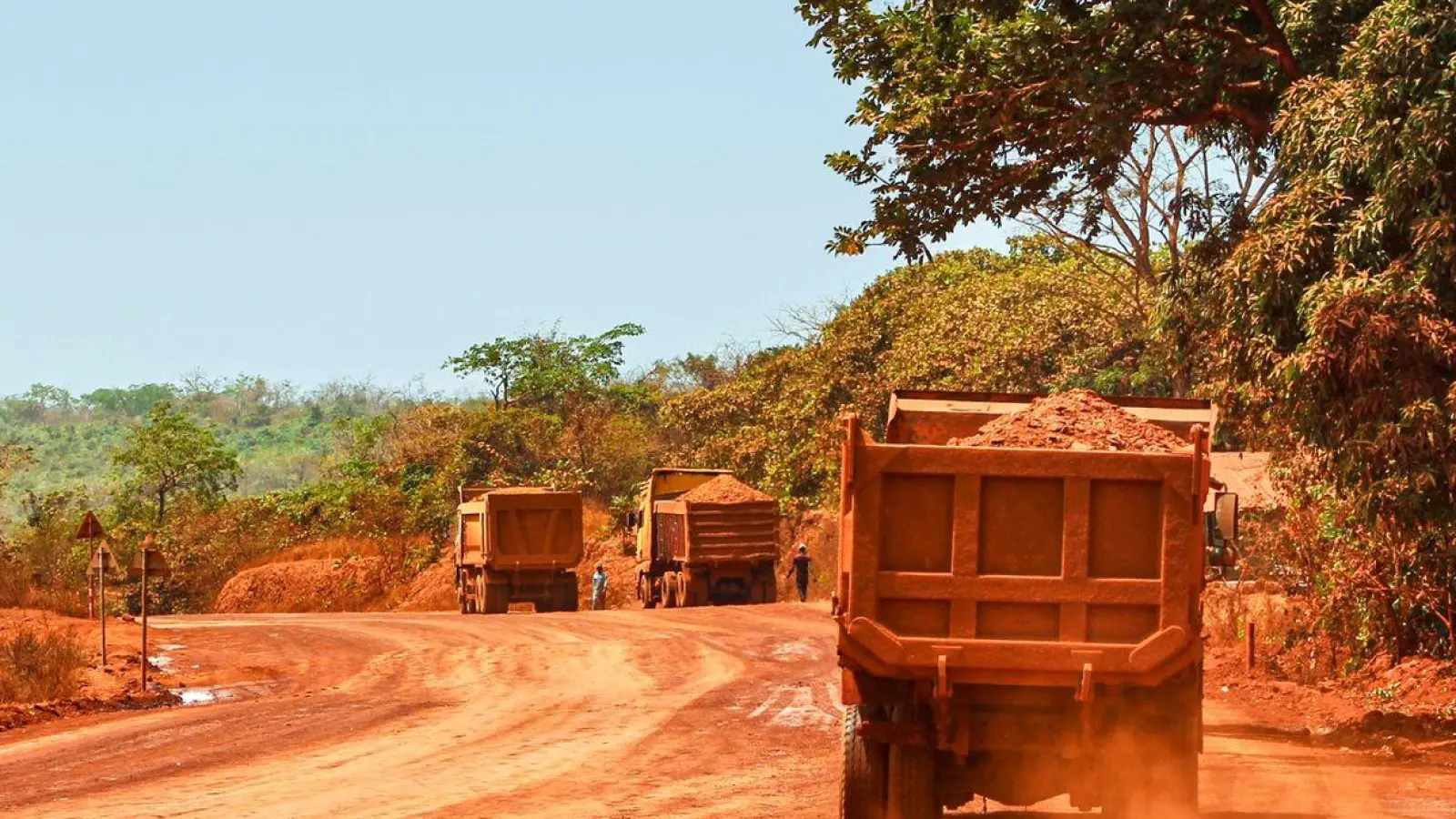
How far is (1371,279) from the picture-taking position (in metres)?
16.0

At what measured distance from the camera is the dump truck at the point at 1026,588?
10.3 metres

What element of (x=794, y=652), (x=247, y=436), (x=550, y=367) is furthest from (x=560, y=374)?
(x=247, y=436)

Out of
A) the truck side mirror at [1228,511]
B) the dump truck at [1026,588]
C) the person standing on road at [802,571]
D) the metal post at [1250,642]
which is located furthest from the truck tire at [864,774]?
the person standing on road at [802,571]

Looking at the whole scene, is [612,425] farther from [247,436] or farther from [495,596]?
[247,436]

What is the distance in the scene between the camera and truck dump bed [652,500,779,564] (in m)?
41.4

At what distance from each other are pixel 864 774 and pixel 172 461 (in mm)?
66495

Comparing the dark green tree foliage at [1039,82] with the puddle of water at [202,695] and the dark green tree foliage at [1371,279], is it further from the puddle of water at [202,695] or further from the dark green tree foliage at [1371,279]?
the puddle of water at [202,695]

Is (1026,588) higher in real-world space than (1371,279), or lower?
lower

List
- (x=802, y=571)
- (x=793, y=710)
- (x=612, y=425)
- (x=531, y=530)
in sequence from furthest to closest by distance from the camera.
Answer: (x=612, y=425) < (x=802, y=571) < (x=531, y=530) < (x=793, y=710)

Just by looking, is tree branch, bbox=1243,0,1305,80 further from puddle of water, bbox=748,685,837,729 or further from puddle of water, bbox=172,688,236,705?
puddle of water, bbox=172,688,236,705

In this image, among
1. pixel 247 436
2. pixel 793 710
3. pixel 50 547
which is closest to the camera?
pixel 793 710

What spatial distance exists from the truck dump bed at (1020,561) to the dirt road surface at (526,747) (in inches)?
120

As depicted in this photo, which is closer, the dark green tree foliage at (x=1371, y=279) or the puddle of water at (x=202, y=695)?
the dark green tree foliage at (x=1371, y=279)

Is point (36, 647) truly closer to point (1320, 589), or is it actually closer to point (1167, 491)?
point (1320, 589)
